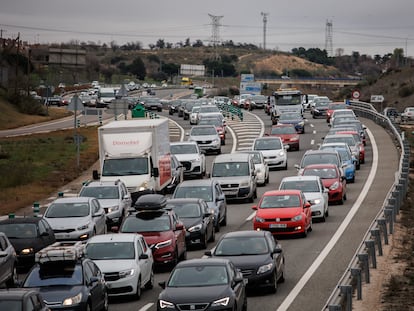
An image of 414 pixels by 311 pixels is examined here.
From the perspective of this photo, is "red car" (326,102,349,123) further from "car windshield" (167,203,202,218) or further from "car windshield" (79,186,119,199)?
"car windshield" (167,203,202,218)

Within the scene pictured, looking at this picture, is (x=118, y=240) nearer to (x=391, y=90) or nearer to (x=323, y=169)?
(x=323, y=169)

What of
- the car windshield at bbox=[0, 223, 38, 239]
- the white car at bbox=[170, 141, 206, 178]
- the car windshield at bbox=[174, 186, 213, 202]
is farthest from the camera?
the white car at bbox=[170, 141, 206, 178]

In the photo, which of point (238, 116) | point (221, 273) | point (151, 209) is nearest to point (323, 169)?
point (151, 209)

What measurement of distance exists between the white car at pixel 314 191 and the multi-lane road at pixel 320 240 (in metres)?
0.38

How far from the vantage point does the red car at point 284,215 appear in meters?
30.0

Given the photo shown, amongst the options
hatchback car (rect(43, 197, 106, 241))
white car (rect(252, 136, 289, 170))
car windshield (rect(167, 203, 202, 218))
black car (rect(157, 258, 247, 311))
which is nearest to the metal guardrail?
black car (rect(157, 258, 247, 311))

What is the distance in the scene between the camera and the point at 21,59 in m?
135

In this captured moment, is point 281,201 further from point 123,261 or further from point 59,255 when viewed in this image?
point 59,255

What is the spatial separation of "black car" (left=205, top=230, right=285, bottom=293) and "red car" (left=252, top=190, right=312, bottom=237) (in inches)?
248

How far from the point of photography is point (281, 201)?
30.9 metres

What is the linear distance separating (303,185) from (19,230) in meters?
10.9

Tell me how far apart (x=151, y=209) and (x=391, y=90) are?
106 meters

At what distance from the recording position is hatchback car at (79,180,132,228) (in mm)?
33531

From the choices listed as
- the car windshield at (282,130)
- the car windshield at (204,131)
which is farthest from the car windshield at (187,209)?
the car windshield at (282,130)
